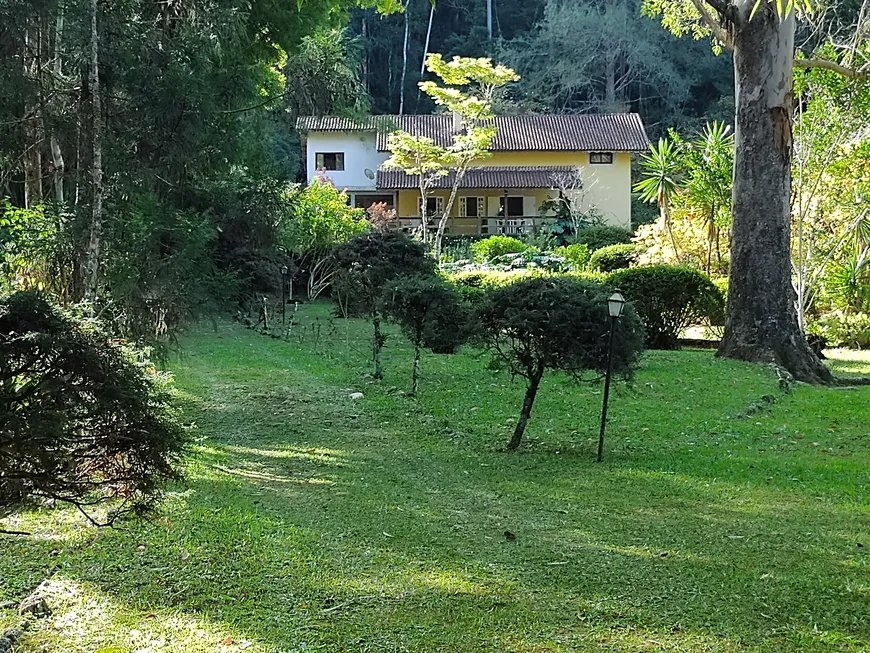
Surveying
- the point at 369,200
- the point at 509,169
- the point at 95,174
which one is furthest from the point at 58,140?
the point at 369,200

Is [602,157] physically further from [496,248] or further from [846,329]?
[846,329]

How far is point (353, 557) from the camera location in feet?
15.5

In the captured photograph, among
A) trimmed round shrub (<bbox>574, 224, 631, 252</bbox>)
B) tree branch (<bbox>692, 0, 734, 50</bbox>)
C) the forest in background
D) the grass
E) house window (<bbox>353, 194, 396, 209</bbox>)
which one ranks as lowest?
the grass

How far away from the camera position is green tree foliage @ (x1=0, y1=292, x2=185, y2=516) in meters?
3.16

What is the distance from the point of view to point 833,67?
522 inches

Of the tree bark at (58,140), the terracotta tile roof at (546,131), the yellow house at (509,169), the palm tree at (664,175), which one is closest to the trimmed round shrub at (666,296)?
the palm tree at (664,175)

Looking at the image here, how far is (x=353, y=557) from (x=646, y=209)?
36597 mm

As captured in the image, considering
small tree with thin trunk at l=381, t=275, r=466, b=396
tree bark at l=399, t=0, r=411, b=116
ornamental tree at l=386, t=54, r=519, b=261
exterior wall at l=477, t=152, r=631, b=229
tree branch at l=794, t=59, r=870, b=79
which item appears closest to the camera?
small tree with thin trunk at l=381, t=275, r=466, b=396

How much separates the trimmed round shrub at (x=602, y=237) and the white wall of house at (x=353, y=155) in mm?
10808

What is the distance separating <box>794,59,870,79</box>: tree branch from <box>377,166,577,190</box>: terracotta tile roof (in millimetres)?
22151

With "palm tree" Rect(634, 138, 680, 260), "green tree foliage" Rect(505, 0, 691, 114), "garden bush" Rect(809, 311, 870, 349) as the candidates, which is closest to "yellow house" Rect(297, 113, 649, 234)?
"green tree foliage" Rect(505, 0, 691, 114)

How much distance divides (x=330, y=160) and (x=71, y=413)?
3630 cm

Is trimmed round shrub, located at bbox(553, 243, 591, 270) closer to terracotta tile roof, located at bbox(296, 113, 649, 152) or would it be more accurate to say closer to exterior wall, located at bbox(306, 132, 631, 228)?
exterior wall, located at bbox(306, 132, 631, 228)

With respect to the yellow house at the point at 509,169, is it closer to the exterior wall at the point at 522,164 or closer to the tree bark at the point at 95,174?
the exterior wall at the point at 522,164
